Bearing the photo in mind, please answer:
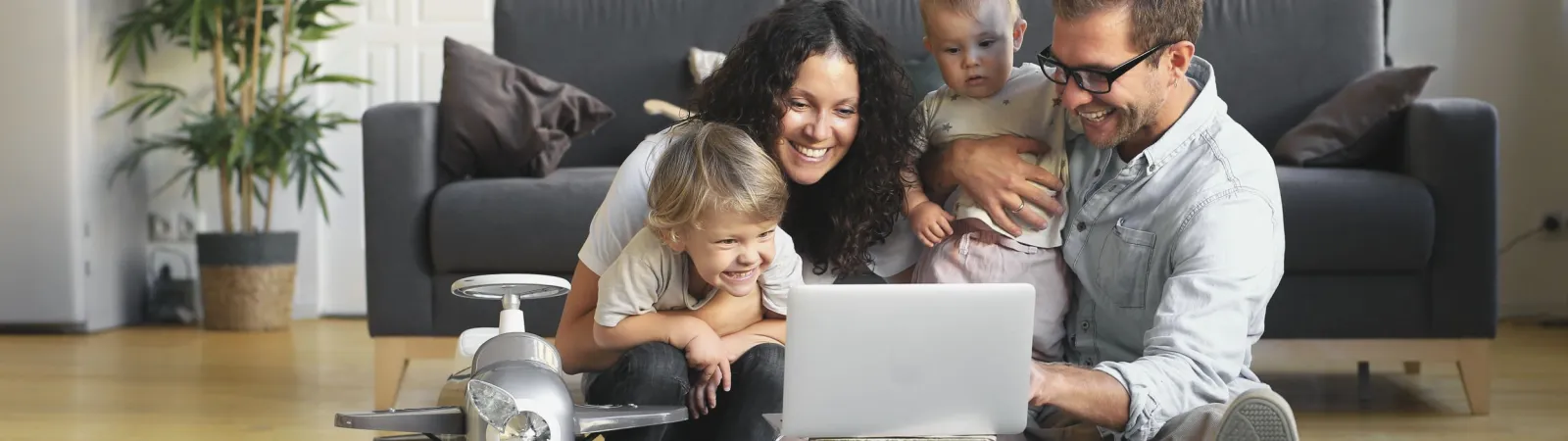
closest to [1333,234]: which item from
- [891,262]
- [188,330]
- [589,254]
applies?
[891,262]

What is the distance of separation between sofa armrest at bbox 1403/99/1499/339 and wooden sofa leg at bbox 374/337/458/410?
1.84m

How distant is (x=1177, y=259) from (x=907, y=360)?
419 millimetres

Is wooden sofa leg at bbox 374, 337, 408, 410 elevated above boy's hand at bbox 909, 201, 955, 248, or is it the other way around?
boy's hand at bbox 909, 201, 955, 248

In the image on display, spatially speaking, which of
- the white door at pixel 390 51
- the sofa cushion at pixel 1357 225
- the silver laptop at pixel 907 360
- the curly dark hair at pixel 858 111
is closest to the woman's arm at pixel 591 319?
the curly dark hair at pixel 858 111

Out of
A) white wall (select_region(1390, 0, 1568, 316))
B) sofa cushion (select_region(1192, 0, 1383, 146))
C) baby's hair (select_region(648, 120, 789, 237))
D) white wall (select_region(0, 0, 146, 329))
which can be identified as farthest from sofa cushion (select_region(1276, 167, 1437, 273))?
white wall (select_region(0, 0, 146, 329))

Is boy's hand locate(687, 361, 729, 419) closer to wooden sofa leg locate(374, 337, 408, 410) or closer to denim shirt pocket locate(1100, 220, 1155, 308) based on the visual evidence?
denim shirt pocket locate(1100, 220, 1155, 308)

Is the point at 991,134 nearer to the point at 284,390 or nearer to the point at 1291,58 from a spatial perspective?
the point at 1291,58

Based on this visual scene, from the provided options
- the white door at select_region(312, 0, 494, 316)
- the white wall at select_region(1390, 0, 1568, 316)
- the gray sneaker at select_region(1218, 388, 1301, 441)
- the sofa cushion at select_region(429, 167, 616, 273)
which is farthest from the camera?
the white door at select_region(312, 0, 494, 316)

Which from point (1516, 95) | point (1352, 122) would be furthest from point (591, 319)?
point (1516, 95)

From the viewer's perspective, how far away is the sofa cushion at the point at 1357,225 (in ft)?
8.57

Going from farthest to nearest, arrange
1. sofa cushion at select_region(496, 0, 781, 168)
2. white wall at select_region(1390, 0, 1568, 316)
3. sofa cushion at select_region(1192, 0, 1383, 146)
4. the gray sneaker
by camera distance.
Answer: white wall at select_region(1390, 0, 1568, 316) → sofa cushion at select_region(496, 0, 781, 168) → sofa cushion at select_region(1192, 0, 1383, 146) → the gray sneaker

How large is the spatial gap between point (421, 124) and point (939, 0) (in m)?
1.33

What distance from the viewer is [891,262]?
6.19 ft

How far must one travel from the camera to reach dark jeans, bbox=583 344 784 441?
1612 mm
